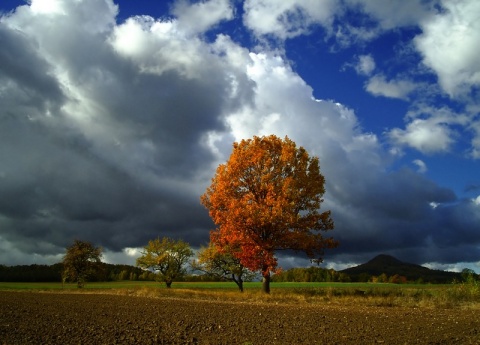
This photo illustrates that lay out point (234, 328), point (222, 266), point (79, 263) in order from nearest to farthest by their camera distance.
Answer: point (234, 328) < point (222, 266) < point (79, 263)

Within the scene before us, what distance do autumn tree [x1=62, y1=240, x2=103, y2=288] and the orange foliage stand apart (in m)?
37.0

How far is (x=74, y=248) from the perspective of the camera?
219ft

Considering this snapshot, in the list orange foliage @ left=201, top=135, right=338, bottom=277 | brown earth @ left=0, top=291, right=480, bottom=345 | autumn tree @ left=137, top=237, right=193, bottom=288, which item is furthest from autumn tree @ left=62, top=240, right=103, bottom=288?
brown earth @ left=0, top=291, right=480, bottom=345

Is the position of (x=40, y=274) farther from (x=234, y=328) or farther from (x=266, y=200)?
(x=234, y=328)

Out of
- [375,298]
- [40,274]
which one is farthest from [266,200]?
[40,274]

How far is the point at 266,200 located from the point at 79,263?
145 ft

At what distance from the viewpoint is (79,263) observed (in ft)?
217

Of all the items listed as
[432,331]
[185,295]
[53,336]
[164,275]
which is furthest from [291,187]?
[164,275]

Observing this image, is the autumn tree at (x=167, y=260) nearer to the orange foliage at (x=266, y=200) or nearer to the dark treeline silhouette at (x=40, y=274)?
the orange foliage at (x=266, y=200)

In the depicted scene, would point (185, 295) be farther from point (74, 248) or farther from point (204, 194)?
point (74, 248)

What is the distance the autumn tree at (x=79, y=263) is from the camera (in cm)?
6531

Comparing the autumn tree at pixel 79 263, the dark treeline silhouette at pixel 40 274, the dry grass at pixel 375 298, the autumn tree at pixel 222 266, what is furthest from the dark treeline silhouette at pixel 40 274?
the dry grass at pixel 375 298

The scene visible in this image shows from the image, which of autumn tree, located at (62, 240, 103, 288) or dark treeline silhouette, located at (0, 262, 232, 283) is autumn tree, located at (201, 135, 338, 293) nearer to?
autumn tree, located at (62, 240, 103, 288)

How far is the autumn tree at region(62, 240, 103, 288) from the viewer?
6531cm
